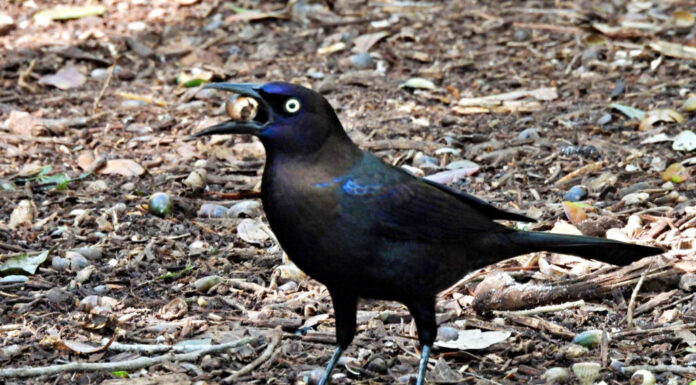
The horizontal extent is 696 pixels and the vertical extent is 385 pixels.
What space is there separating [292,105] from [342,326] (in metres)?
0.87

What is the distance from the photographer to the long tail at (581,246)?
13.8 ft

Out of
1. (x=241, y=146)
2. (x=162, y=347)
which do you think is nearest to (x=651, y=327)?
(x=162, y=347)

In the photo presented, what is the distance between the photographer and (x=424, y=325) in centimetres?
396

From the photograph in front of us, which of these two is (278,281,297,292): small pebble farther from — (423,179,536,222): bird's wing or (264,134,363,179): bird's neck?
(264,134,363,179): bird's neck

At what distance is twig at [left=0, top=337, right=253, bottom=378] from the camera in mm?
3859

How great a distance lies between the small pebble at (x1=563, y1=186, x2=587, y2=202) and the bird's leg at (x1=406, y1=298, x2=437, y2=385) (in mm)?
1954

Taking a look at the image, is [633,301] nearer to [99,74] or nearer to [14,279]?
[14,279]

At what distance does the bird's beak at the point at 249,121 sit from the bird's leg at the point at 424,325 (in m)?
0.85

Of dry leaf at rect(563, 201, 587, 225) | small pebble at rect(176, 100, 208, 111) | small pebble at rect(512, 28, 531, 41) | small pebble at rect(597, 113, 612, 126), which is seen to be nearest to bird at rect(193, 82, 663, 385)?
dry leaf at rect(563, 201, 587, 225)

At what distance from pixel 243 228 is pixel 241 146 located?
1237mm

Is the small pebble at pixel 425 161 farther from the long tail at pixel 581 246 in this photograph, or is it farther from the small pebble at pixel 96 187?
the long tail at pixel 581 246

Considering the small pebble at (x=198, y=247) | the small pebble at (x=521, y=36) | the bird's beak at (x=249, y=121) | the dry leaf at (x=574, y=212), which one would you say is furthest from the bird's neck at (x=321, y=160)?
the small pebble at (x=521, y=36)

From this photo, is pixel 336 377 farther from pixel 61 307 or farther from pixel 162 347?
pixel 61 307

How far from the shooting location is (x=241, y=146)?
6602mm
